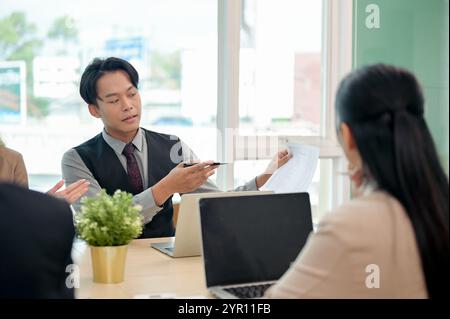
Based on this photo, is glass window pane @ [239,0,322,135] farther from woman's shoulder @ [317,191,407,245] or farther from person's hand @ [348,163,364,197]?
woman's shoulder @ [317,191,407,245]

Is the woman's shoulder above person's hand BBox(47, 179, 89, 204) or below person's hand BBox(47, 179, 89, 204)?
above

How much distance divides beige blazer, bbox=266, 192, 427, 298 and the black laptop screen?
0.41 meters

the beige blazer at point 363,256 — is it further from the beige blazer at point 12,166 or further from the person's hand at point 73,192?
the beige blazer at point 12,166

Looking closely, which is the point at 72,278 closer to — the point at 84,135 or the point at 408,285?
the point at 408,285

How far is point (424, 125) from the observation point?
1358 mm

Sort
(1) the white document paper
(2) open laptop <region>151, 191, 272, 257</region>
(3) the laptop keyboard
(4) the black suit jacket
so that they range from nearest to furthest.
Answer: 1. (4) the black suit jacket
2. (3) the laptop keyboard
3. (2) open laptop <region>151, 191, 272, 257</region>
4. (1) the white document paper

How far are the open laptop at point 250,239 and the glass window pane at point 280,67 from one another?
1.90 metres

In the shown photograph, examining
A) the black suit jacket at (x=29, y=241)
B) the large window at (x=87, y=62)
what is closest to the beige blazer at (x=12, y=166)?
the large window at (x=87, y=62)

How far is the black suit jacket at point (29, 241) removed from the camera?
1.23 metres

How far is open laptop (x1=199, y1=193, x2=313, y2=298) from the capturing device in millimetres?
1729

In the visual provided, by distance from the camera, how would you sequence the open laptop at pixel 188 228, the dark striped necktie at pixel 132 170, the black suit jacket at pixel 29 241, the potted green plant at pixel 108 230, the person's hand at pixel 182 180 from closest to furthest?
the black suit jacket at pixel 29 241 < the potted green plant at pixel 108 230 < the open laptop at pixel 188 228 < the person's hand at pixel 182 180 < the dark striped necktie at pixel 132 170

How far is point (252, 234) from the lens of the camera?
180 cm

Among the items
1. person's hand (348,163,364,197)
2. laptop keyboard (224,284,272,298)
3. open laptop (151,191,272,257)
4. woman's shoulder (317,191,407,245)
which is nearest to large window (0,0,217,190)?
open laptop (151,191,272,257)
